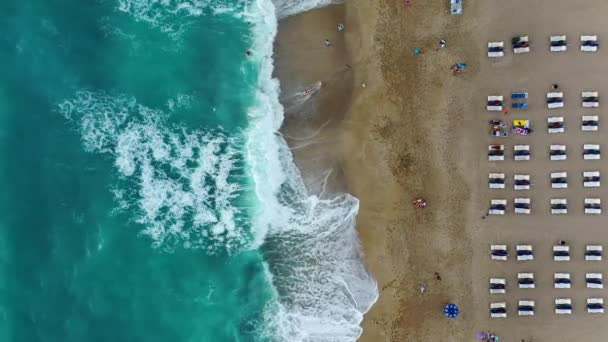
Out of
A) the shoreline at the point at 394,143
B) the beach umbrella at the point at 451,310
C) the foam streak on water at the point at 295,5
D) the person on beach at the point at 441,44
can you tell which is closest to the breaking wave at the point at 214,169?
the foam streak on water at the point at 295,5

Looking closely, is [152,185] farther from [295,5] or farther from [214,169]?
[295,5]

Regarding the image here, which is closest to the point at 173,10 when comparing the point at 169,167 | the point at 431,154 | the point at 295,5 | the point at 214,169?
the point at 295,5

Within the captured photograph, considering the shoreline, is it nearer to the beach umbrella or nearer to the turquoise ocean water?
the beach umbrella

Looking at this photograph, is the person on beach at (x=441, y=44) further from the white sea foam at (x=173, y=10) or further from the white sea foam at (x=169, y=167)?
the white sea foam at (x=169, y=167)

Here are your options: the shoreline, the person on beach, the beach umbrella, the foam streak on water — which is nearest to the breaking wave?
the foam streak on water

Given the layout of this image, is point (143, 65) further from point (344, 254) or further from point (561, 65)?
point (561, 65)

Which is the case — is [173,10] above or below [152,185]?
above
